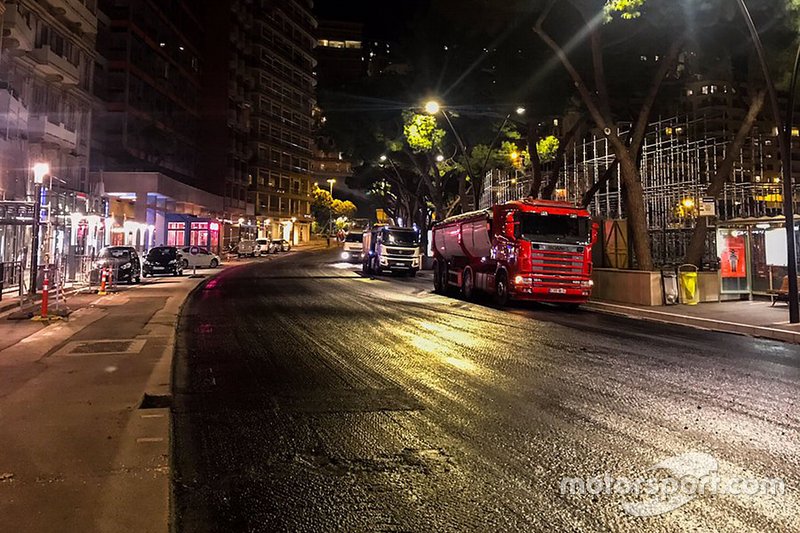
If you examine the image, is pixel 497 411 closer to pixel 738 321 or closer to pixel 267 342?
pixel 267 342

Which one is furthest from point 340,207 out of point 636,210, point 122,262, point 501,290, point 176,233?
point 501,290

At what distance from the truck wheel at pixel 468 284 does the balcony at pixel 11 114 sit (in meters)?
19.1

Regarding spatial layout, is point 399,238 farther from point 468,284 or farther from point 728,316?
point 728,316

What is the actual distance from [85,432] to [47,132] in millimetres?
30767

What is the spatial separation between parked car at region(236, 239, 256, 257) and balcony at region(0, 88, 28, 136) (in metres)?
29.2

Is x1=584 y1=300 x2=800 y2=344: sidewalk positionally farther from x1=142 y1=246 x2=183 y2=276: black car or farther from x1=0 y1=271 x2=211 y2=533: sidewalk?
x1=142 y1=246 x2=183 y2=276: black car

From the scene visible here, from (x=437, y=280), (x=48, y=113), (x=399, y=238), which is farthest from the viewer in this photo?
(x=399, y=238)

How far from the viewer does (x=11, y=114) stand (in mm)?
25172

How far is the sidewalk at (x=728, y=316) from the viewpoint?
13.2 m

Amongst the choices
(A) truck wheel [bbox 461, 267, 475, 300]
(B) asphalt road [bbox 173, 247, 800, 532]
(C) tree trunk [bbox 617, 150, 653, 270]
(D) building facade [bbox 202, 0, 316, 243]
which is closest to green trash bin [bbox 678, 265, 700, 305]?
(C) tree trunk [bbox 617, 150, 653, 270]

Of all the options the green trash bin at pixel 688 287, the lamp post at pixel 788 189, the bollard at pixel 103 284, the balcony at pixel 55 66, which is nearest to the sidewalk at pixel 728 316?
the green trash bin at pixel 688 287

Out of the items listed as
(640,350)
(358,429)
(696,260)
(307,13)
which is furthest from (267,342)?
(307,13)

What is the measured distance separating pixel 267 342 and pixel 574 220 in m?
11.1

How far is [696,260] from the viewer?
21.0m
